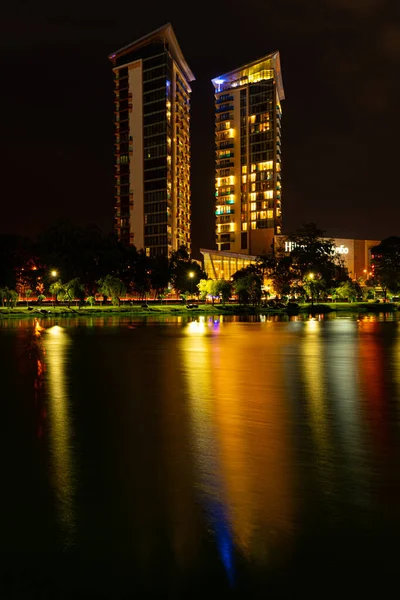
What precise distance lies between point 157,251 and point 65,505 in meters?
138

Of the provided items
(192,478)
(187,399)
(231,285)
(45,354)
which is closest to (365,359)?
(187,399)

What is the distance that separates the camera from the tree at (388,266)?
326ft

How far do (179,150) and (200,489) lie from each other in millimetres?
153872

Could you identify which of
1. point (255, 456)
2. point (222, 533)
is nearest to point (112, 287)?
point (255, 456)

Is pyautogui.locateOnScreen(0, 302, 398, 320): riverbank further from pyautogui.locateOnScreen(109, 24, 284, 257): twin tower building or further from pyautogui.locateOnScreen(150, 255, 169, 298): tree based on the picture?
pyautogui.locateOnScreen(109, 24, 284, 257): twin tower building

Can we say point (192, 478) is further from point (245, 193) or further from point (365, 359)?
point (245, 193)

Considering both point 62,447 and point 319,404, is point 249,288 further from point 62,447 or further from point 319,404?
point 62,447

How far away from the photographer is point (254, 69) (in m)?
170

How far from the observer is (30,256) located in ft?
316

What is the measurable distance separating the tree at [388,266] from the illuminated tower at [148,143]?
5387cm

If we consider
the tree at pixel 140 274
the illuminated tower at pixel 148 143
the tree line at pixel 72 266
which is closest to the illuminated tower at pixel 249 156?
the illuminated tower at pixel 148 143

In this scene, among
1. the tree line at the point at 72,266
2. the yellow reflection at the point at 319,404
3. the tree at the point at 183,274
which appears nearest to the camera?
the yellow reflection at the point at 319,404

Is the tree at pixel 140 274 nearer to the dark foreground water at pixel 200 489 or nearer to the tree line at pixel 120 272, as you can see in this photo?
the tree line at pixel 120 272

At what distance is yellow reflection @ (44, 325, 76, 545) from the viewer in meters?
5.93
